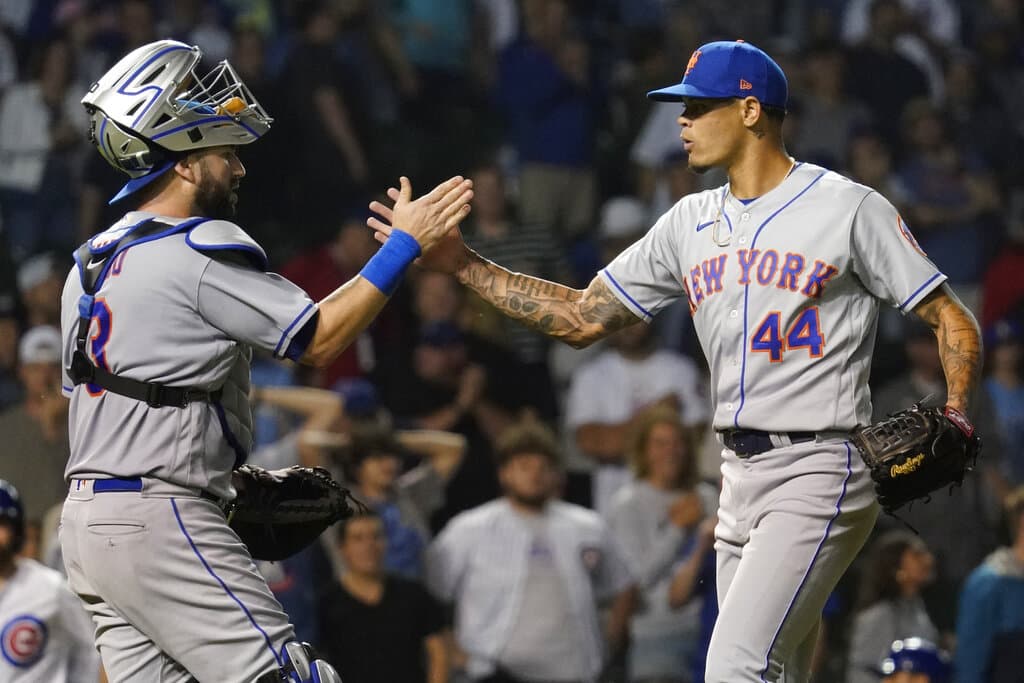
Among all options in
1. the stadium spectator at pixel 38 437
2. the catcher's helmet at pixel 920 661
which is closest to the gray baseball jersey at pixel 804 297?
the catcher's helmet at pixel 920 661

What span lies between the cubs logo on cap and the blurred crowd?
4.41ft

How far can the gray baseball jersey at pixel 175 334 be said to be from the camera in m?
4.27

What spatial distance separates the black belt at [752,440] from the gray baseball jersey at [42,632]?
3007mm

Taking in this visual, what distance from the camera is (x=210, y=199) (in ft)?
15.0

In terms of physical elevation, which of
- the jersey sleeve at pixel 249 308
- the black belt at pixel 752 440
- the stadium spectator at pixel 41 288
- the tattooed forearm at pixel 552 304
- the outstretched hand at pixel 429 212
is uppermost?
the outstretched hand at pixel 429 212

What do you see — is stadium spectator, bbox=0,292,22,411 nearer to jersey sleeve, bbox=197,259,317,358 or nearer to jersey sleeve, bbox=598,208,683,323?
jersey sleeve, bbox=598,208,683,323

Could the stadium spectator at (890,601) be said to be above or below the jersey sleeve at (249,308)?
below

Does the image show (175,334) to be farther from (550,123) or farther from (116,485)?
(550,123)

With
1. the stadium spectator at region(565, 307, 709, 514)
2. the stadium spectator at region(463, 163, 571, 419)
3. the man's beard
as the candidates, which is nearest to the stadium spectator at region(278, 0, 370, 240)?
the stadium spectator at region(463, 163, 571, 419)

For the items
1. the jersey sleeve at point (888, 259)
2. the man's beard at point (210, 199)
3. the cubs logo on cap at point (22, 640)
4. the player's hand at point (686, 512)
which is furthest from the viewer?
the player's hand at point (686, 512)

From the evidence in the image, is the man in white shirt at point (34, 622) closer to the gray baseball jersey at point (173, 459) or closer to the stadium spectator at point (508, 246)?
the gray baseball jersey at point (173, 459)

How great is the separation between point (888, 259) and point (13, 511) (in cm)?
375

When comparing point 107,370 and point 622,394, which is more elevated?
point 107,370

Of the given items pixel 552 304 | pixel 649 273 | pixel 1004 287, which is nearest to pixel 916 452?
pixel 649 273
